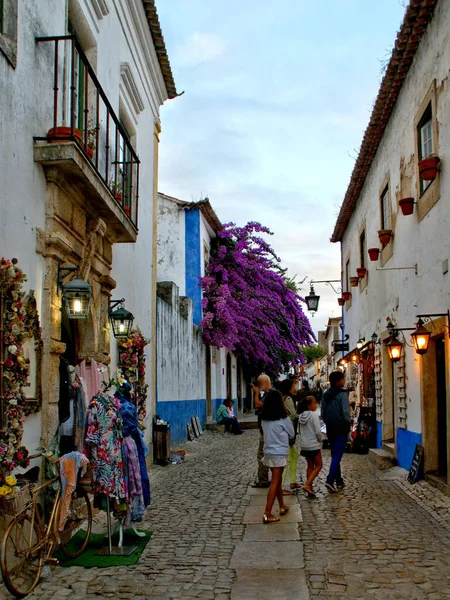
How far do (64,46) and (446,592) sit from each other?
605 cm

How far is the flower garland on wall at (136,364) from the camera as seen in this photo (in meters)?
10.4

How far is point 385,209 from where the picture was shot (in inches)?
531

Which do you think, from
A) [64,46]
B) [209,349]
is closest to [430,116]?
[64,46]

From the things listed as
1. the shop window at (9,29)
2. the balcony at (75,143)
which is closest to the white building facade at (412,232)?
the balcony at (75,143)

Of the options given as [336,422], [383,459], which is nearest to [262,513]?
[336,422]

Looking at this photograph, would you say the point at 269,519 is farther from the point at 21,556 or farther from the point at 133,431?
the point at 21,556

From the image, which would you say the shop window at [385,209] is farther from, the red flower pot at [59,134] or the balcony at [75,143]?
the red flower pot at [59,134]

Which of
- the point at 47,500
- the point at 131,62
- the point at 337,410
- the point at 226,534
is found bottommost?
the point at 226,534

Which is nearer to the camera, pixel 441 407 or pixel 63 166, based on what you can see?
pixel 63 166

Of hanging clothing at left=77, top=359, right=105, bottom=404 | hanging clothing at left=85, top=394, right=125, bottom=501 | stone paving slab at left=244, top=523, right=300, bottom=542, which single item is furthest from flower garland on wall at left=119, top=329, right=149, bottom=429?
hanging clothing at left=85, top=394, right=125, bottom=501

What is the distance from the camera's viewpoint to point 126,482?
636cm

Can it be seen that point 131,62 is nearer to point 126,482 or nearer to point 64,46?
point 64,46

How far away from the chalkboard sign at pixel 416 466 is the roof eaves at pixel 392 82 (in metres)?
5.79

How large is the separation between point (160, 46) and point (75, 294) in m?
7.17
